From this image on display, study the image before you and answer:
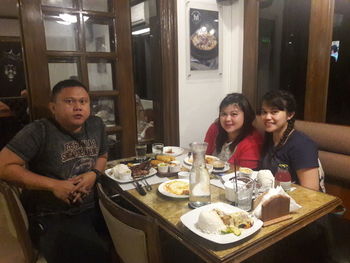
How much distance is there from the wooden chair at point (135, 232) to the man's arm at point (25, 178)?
25.6 inches

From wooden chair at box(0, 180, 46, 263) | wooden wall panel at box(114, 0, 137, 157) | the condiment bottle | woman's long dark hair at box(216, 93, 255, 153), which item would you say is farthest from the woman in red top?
wooden chair at box(0, 180, 46, 263)

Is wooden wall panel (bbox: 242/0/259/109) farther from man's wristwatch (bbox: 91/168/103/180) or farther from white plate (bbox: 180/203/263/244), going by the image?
white plate (bbox: 180/203/263/244)

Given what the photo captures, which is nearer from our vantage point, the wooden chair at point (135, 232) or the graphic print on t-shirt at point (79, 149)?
the wooden chair at point (135, 232)

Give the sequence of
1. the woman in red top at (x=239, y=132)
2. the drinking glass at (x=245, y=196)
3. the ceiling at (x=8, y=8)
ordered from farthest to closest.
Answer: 1. the ceiling at (x=8, y=8)
2. the woman in red top at (x=239, y=132)
3. the drinking glass at (x=245, y=196)

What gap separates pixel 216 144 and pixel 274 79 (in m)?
0.96

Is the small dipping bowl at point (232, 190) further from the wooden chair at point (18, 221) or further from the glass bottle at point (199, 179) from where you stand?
the wooden chair at point (18, 221)

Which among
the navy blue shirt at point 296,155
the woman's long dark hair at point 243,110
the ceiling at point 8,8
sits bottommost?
the navy blue shirt at point 296,155

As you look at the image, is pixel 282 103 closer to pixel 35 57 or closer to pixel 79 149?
pixel 79 149

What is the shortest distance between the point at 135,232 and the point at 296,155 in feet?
3.48

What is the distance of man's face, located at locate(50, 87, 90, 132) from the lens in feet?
5.63

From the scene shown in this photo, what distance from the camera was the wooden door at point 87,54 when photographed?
1963mm

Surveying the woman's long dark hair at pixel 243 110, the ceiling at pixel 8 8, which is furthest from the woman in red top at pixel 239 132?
the ceiling at pixel 8 8

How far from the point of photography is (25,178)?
157 centimetres

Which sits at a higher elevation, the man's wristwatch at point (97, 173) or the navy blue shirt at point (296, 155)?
the navy blue shirt at point (296, 155)
